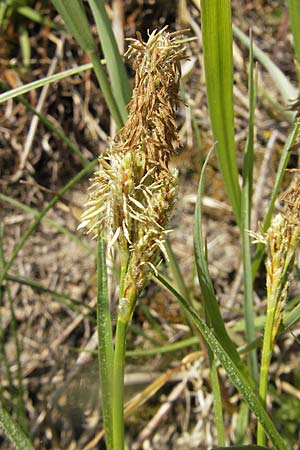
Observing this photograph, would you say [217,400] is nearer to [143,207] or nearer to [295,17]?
[143,207]

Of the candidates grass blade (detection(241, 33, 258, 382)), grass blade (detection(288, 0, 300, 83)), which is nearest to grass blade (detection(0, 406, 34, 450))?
grass blade (detection(241, 33, 258, 382))

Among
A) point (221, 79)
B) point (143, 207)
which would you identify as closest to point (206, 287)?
point (143, 207)

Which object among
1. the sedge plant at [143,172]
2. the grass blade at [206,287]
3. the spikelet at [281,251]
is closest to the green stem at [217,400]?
the grass blade at [206,287]

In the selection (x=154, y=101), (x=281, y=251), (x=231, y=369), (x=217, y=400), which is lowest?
(x=217, y=400)

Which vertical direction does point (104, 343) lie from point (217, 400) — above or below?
above

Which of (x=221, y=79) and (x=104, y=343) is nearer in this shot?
(x=104, y=343)

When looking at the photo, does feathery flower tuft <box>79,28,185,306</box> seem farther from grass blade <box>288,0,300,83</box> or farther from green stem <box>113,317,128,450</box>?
grass blade <box>288,0,300,83</box>

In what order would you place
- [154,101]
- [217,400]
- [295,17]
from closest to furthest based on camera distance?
[154,101] < [217,400] < [295,17]

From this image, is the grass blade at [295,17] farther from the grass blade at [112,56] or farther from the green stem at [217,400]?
the green stem at [217,400]
